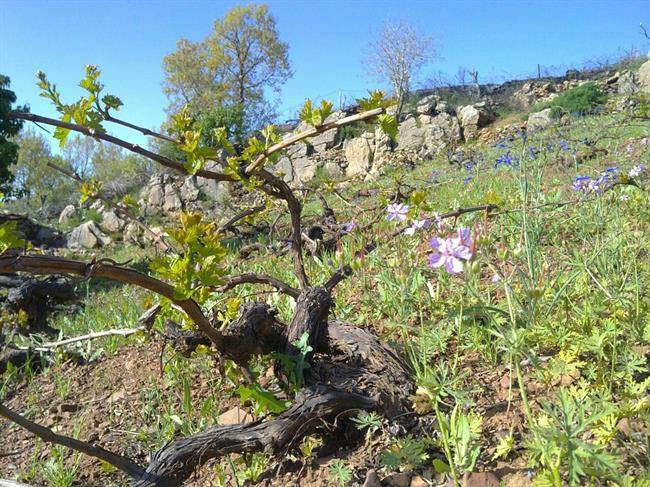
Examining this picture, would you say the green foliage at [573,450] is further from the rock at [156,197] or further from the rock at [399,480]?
the rock at [156,197]

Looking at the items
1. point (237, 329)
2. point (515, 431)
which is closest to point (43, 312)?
point (237, 329)

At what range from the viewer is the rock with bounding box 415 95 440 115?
2000 centimetres

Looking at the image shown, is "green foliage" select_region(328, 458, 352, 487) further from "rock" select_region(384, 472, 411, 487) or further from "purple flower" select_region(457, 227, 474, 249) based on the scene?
"purple flower" select_region(457, 227, 474, 249)

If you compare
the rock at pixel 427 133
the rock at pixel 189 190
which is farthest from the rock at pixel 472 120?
the rock at pixel 189 190

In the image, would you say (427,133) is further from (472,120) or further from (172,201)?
(172,201)

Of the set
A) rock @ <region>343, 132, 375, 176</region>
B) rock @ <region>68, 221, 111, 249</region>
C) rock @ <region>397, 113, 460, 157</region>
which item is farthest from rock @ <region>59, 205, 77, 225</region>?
rock @ <region>397, 113, 460, 157</region>

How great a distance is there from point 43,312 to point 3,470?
2633 mm

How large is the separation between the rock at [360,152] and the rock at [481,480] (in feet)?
53.6

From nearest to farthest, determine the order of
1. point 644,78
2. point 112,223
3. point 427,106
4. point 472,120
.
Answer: point 112,223, point 644,78, point 472,120, point 427,106

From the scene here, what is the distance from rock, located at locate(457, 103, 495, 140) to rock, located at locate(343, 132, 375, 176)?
4.15 m

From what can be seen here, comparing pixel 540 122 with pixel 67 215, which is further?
pixel 67 215

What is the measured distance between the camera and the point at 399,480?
4.14 ft

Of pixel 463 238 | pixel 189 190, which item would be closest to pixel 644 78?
pixel 189 190

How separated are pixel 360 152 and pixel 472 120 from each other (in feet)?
17.3
